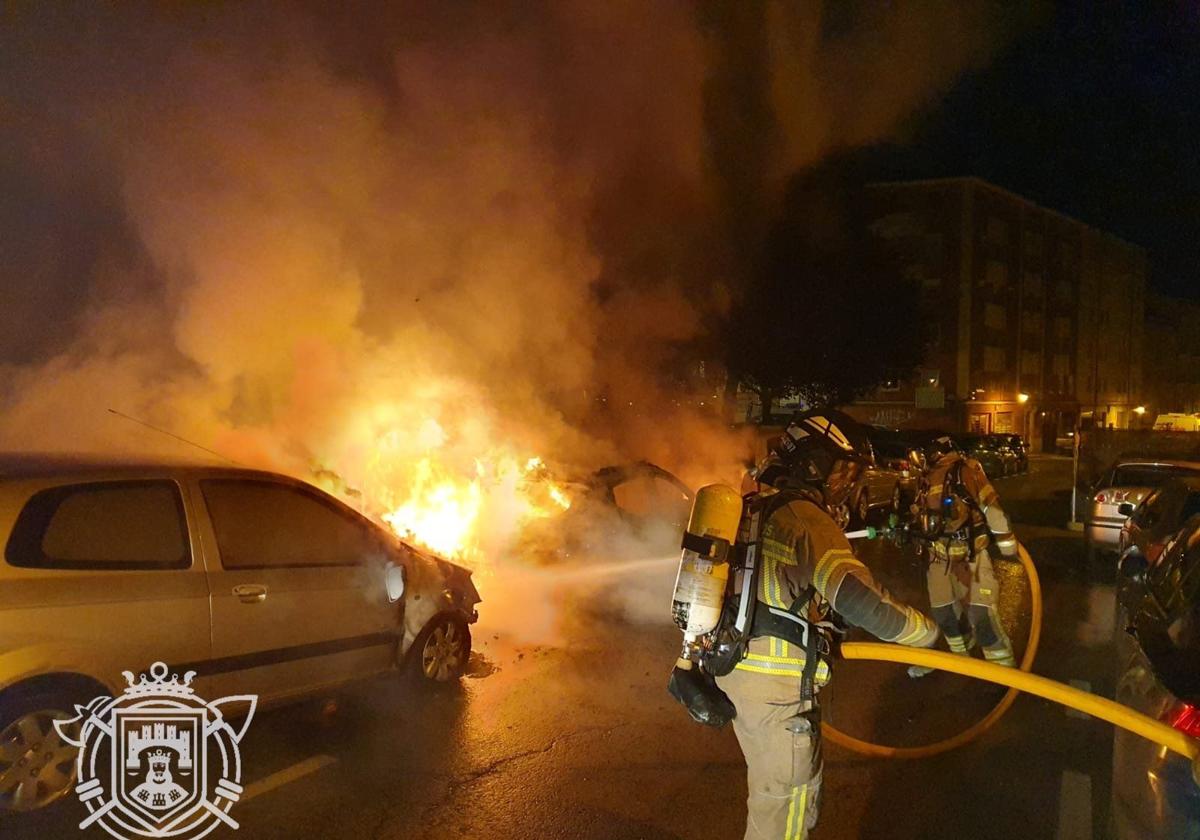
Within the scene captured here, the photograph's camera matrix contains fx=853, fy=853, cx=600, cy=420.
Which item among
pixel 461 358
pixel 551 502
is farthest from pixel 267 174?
pixel 551 502

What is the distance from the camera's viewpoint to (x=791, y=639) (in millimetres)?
2725

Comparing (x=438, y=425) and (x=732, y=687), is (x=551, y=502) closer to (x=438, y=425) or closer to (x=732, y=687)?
(x=438, y=425)

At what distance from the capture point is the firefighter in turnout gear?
8.61ft

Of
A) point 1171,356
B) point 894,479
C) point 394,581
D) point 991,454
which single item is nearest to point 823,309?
point 991,454

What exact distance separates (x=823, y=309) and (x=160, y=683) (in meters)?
21.9

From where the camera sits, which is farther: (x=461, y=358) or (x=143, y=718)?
(x=461, y=358)

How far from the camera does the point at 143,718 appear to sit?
12.1 ft

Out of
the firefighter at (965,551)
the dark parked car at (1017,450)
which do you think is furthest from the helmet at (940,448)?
the dark parked car at (1017,450)

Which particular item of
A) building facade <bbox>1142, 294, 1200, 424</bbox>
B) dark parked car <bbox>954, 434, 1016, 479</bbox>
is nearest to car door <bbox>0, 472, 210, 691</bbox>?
dark parked car <bbox>954, 434, 1016, 479</bbox>

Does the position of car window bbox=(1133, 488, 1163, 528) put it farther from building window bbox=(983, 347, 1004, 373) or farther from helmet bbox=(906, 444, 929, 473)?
building window bbox=(983, 347, 1004, 373)

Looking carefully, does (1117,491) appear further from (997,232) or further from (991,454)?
(997,232)

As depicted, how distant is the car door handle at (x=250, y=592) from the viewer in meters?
3.94

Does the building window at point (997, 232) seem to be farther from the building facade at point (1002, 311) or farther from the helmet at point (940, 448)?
the helmet at point (940, 448)

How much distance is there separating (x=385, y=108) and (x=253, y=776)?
21.8 ft
